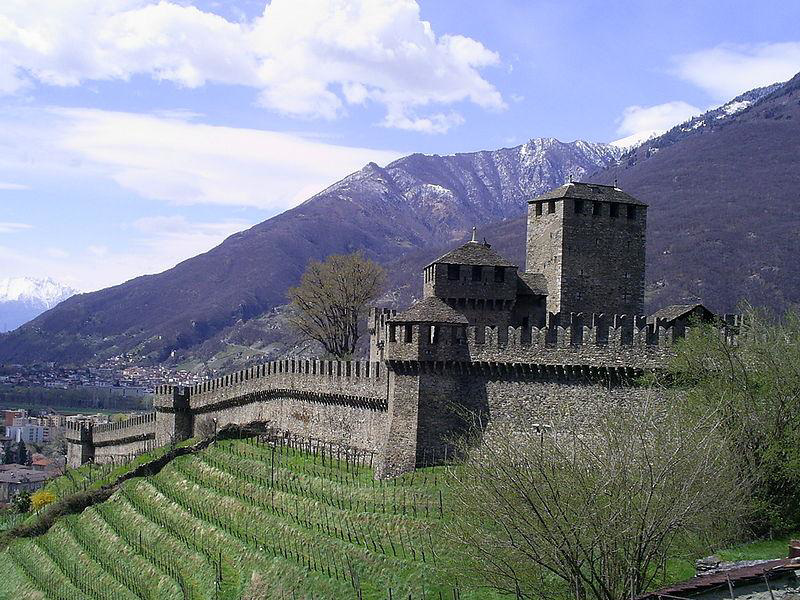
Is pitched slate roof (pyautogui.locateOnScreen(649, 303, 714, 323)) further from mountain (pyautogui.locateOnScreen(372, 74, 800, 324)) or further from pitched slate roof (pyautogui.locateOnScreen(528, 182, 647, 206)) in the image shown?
mountain (pyautogui.locateOnScreen(372, 74, 800, 324))

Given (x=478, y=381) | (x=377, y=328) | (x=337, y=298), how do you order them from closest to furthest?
(x=478, y=381) < (x=377, y=328) < (x=337, y=298)

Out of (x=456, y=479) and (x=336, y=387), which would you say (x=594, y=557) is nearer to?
(x=456, y=479)

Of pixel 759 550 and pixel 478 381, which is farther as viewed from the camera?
pixel 478 381

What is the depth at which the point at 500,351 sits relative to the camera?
36.9m

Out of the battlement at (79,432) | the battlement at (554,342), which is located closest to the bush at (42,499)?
the battlement at (79,432)

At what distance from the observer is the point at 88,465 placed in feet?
236

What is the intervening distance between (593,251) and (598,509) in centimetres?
2150

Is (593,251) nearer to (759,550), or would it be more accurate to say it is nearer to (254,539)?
(254,539)

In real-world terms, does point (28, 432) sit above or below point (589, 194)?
A: below

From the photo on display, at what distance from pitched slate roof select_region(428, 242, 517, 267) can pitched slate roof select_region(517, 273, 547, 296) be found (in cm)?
128

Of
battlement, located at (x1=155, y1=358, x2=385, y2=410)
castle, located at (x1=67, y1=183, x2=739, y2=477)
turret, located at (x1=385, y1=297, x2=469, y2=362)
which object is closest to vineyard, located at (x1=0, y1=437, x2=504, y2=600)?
castle, located at (x1=67, y1=183, x2=739, y2=477)

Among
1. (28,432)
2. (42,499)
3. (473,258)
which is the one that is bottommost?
(28,432)

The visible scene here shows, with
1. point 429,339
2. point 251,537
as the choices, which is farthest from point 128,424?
point 429,339

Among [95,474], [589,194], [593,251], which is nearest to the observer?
[593,251]
